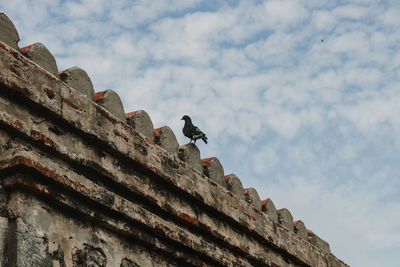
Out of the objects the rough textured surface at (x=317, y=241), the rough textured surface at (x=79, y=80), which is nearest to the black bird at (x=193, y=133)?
the rough textured surface at (x=79, y=80)

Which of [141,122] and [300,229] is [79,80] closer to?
[141,122]

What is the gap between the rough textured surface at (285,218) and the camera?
22.2ft

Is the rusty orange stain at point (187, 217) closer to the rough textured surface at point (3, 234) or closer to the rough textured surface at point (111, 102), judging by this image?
the rough textured surface at point (111, 102)

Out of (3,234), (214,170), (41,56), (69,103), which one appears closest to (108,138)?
(69,103)

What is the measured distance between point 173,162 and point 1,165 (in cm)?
171

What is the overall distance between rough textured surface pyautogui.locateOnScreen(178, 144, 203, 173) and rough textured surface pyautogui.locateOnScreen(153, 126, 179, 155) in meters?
0.13

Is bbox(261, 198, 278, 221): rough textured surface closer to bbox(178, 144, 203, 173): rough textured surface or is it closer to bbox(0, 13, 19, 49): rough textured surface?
bbox(178, 144, 203, 173): rough textured surface

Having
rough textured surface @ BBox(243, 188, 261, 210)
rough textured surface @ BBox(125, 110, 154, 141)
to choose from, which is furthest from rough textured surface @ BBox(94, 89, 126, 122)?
rough textured surface @ BBox(243, 188, 261, 210)

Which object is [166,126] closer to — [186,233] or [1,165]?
[186,233]

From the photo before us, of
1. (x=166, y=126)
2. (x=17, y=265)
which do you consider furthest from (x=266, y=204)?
(x=17, y=265)

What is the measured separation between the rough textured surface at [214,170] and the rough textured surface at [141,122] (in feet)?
2.68

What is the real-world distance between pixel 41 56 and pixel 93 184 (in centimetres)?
99

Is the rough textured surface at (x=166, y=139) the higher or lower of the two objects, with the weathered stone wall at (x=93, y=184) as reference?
higher

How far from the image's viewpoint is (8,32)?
410 centimetres
